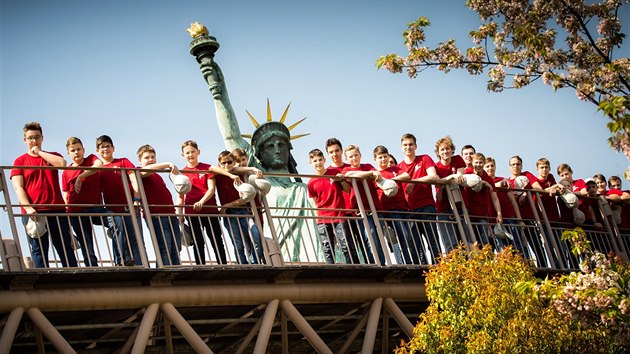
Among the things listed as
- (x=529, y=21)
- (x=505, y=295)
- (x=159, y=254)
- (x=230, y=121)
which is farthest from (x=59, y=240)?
(x=230, y=121)

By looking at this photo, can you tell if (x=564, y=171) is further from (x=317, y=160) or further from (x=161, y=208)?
(x=161, y=208)

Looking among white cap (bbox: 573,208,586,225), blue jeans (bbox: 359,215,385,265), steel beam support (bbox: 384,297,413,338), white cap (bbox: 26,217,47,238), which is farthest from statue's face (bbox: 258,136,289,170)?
white cap (bbox: 26,217,47,238)

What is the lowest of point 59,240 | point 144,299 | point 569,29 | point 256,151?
point 144,299

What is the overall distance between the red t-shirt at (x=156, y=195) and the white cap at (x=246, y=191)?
89cm

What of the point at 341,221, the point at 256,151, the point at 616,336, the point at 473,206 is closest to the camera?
the point at 616,336

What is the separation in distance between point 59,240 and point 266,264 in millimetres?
2685

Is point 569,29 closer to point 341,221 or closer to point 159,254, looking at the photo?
point 341,221

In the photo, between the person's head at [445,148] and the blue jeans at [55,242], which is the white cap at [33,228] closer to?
the blue jeans at [55,242]

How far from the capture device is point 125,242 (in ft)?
48.9

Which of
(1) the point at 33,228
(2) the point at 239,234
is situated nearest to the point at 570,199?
(2) the point at 239,234

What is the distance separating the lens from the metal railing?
14570mm

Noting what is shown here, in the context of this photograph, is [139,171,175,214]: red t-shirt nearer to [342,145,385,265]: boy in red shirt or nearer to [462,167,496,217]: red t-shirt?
[342,145,385,265]: boy in red shirt

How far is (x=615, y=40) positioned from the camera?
53.0ft

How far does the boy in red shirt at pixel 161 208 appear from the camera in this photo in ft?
49.4
